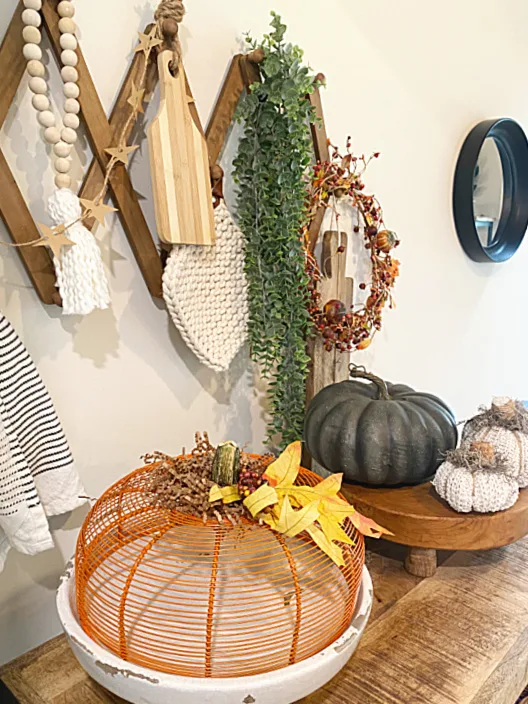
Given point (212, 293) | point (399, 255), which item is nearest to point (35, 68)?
point (212, 293)

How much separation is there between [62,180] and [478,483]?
73 cm

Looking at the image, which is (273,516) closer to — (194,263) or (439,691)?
(439,691)

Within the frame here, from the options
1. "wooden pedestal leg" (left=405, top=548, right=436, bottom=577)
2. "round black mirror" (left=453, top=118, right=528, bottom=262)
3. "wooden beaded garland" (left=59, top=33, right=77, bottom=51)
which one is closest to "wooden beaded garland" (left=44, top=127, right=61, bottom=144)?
"wooden beaded garland" (left=59, top=33, right=77, bottom=51)

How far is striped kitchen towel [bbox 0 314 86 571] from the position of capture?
729mm

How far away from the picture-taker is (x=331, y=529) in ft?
2.19

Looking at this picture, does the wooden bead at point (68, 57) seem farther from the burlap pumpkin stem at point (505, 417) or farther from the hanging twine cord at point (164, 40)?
the burlap pumpkin stem at point (505, 417)

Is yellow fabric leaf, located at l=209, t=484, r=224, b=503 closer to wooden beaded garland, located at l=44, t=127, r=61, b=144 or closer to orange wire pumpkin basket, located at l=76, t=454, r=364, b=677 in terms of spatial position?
orange wire pumpkin basket, located at l=76, t=454, r=364, b=677

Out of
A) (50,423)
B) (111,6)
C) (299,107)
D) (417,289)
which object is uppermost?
(111,6)

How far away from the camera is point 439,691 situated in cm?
70

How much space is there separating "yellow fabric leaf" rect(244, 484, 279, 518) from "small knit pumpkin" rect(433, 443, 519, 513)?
0.36 metres

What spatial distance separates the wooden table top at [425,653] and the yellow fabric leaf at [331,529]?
0.63 feet

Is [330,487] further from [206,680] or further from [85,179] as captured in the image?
[85,179]

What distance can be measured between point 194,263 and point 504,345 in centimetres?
148

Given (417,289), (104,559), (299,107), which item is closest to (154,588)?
(104,559)
